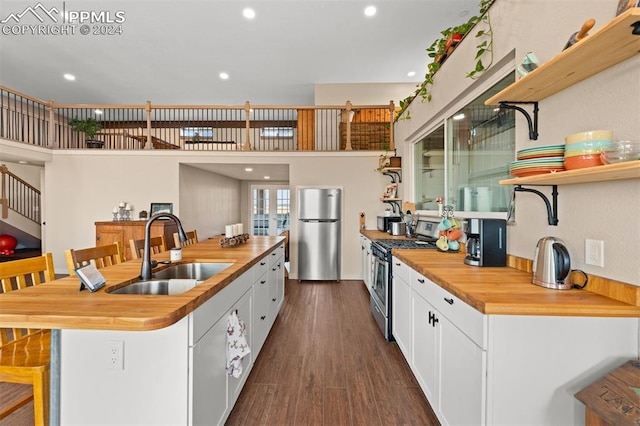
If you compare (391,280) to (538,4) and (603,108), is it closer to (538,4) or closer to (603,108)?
(603,108)

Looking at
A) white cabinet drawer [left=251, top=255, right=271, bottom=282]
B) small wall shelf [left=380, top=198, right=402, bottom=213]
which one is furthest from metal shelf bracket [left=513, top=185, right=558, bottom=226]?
small wall shelf [left=380, top=198, right=402, bottom=213]

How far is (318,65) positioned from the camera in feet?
18.4

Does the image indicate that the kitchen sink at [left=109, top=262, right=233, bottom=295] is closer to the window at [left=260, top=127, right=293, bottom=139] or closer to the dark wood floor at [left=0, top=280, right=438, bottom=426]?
the dark wood floor at [left=0, top=280, right=438, bottom=426]

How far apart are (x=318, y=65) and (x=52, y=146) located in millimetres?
5522

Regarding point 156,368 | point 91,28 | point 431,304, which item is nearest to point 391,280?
point 431,304

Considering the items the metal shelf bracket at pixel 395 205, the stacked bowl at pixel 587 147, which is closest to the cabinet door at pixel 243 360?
the stacked bowl at pixel 587 147

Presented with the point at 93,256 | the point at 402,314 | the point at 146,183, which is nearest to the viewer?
the point at 93,256

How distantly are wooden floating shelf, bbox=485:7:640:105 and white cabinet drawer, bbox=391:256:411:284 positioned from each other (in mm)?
1325

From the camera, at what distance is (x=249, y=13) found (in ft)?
13.6

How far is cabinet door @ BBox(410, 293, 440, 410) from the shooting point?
5.43 ft

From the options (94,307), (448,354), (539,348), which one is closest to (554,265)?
(539,348)

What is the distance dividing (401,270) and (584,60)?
1723 mm

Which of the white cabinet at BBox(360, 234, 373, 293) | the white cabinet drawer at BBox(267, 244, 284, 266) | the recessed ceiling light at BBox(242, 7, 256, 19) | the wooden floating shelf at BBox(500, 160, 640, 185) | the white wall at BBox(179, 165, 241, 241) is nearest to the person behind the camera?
the wooden floating shelf at BBox(500, 160, 640, 185)

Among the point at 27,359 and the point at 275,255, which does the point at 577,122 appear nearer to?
the point at 275,255
